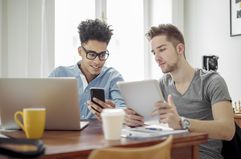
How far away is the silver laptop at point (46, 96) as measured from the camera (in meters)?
1.37

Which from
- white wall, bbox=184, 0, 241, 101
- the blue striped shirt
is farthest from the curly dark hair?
white wall, bbox=184, 0, 241, 101

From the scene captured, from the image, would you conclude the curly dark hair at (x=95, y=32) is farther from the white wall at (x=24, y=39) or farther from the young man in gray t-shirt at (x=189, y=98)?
the white wall at (x=24, y=39)

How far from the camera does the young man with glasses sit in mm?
2088

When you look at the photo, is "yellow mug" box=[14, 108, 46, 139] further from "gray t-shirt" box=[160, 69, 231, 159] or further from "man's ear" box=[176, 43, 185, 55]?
"man's ear" box=[176, 43, 185, 55]

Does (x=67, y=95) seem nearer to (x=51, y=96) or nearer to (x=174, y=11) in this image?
(x=51, y=96)

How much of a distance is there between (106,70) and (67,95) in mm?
856

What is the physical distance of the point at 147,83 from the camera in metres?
1.38

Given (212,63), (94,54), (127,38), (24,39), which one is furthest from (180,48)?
Result: (127,38)

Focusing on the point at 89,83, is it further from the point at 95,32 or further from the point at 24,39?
the point at 24,39

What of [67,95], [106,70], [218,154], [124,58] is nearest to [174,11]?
[124,58]

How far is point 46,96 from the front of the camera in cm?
138

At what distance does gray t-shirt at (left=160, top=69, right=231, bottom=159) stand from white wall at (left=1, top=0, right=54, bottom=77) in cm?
127

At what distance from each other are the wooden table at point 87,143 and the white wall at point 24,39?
1.34 metres

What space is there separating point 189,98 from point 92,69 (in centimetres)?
64
